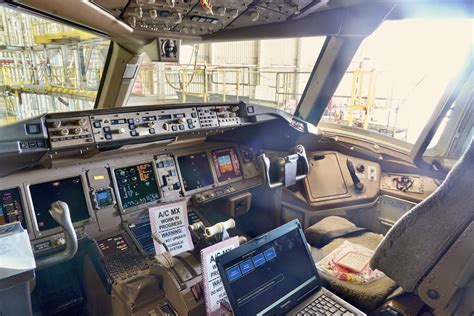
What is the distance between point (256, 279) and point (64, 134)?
942mm

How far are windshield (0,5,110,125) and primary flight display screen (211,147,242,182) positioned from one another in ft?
3.54

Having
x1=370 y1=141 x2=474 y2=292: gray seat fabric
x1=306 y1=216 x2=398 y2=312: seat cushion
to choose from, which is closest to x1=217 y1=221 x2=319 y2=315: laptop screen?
x1=306 y1=216 x2=398 y2=312: seat cushion

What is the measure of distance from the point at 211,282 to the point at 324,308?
0.42m

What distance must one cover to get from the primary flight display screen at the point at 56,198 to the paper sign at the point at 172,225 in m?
0.35

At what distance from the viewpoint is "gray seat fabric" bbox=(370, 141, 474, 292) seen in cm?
85

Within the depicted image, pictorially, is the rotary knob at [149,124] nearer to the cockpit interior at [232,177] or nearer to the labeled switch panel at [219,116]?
the cockpit interior at [232,177]

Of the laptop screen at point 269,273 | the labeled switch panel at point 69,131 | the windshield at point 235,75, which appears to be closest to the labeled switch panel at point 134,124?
the labeled switch panel at point 69,131

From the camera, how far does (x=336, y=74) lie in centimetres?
240

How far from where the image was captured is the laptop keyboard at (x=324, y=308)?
1130 millimetres

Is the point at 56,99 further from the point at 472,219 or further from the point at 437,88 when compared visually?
the point at 472,219

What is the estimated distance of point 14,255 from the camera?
75 cm

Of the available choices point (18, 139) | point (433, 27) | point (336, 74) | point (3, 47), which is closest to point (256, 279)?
point (18, 139)

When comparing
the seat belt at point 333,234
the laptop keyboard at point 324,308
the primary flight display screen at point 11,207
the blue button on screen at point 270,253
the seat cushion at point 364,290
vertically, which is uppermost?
the primary flight display screen at point 11,207

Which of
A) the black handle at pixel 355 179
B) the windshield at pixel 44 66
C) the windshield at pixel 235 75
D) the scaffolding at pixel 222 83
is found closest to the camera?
the black handle at pixel 355 179
